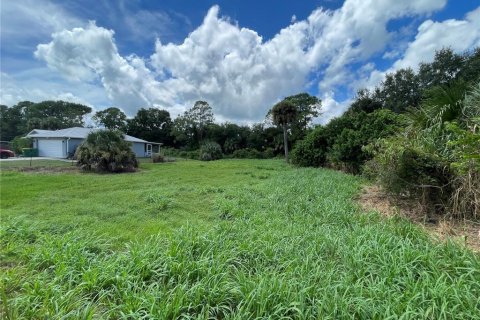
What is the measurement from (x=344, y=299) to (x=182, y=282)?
1.42 metres

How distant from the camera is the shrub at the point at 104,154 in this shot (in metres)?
12.9

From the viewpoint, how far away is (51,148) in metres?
22.9

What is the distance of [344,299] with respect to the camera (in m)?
2.05

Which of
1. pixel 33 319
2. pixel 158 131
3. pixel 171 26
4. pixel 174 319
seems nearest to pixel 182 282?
pixel 174 319

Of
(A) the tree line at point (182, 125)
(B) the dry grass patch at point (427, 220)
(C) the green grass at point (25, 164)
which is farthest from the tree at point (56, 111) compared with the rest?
(B) the dry grass patch at point (427, 220)

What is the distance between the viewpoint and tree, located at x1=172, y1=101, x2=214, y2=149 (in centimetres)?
3534

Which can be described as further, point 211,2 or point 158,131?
point 158,131

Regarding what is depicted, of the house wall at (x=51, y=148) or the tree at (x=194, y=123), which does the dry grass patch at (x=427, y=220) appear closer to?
the house wall at (x=51, y=148)

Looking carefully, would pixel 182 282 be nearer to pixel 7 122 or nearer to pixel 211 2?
pixel 211 2

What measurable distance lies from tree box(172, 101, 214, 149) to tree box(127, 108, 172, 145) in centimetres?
350

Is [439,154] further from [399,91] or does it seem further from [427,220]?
[399,91]

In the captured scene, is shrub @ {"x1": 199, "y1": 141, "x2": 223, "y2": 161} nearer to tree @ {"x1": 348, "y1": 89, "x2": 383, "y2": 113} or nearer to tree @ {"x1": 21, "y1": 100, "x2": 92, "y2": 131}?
tree @ {"x1": 348, "y1": 89, "x2": 383, "y2": 113}

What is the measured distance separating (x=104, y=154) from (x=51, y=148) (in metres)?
14.2

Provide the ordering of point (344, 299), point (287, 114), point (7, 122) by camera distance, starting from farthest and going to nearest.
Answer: point (7, 122) → point (287, 114) → point (344, 299)
